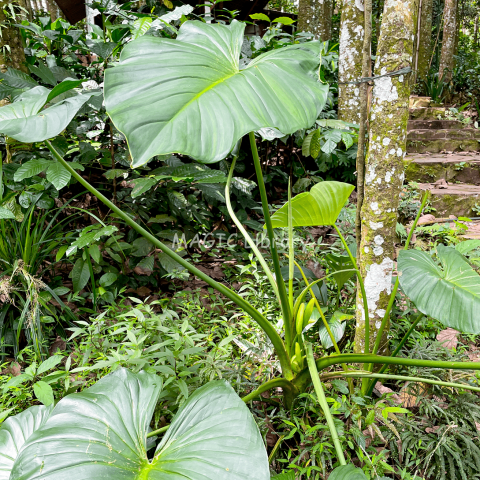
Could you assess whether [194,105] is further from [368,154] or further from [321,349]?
[321,349]

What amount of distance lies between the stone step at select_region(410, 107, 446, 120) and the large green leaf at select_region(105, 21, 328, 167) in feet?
16.9

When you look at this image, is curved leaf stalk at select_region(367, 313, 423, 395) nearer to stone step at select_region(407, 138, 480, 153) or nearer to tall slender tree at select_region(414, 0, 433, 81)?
stone step at select_region(407, 138, 480, 153)

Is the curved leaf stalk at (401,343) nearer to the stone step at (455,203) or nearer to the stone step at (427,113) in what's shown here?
the stone step at (455,203)

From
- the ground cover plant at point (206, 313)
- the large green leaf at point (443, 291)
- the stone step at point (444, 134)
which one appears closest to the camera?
the ground cover plant at point (206, 313)

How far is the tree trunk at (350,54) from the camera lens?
3.02m

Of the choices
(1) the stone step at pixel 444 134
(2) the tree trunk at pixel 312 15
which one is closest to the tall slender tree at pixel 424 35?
(1) the stone step at pixel 444 134

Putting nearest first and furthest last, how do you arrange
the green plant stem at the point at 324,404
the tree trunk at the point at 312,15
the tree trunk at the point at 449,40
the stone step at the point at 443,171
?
the green plant stem at the point at 324,404 → the stone step at the point at 443,171 → the tree trunk at the point at 312,15 → the tree trunk at the point at 449,40

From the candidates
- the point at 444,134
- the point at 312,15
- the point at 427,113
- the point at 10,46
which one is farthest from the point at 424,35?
the point at 10,46

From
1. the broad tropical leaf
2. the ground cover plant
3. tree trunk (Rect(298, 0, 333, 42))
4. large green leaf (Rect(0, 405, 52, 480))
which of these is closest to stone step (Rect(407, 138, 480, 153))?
tree trunk (Rect(298, 0, 333, 42))

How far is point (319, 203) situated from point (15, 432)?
3.56ft

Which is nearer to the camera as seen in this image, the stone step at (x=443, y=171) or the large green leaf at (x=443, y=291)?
the large green leaf at (x=443, y=291)

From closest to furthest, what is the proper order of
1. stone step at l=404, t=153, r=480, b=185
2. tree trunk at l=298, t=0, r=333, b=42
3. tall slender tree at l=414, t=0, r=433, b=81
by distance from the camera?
stone step at l=404, t=153, r=480, b=185 < tree trunk at l=298, t=0, r=333, b=42 < tall slender tree at l=414, t=0, r=433, b=81

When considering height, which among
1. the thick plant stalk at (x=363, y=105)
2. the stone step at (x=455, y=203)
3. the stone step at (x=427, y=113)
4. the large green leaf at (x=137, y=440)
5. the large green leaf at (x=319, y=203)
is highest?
the thick plant stalk at (x=363, y=105)

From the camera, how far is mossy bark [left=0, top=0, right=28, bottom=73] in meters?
2.01
